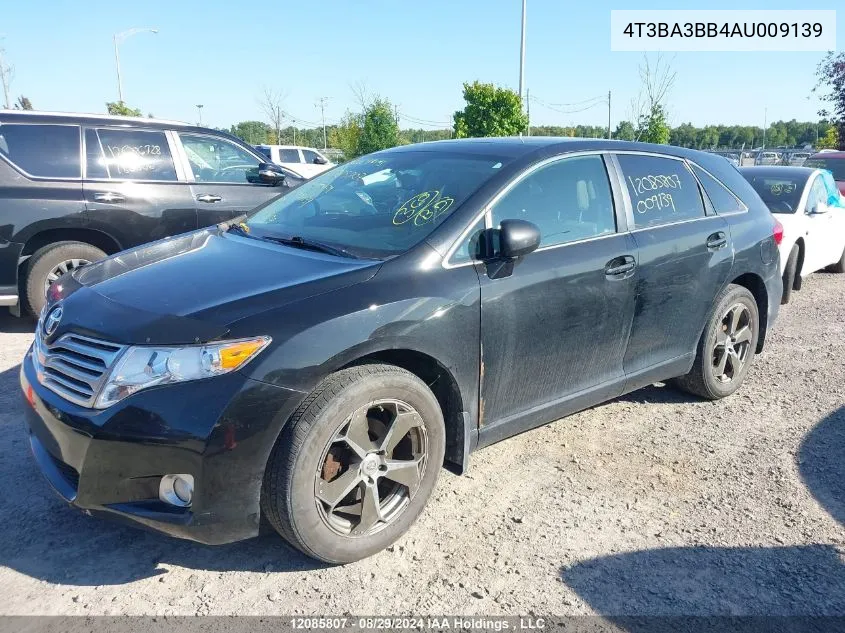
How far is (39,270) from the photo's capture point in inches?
230

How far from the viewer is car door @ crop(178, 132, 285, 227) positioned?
Answer: 6.66m

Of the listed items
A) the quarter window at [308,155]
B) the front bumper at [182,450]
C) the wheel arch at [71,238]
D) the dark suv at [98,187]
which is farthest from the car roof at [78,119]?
the quarter window at [308,155]

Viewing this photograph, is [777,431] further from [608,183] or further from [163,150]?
[163,150]

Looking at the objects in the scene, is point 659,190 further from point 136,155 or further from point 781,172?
point 781,172

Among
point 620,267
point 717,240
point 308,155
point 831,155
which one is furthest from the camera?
point 308,155

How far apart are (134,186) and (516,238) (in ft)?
14.8

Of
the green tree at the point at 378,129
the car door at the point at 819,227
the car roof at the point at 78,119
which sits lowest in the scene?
the car door at the point at 819,227

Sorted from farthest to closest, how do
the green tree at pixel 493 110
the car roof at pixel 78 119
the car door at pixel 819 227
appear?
the green tree at pixel 493 110 < the car door at pixel 819 227 < the car roof at pixel 78 119

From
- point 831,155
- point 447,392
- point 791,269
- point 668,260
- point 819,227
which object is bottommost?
point 791,269

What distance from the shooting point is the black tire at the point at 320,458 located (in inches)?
101

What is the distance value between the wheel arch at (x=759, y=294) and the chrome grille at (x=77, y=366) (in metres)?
3.91

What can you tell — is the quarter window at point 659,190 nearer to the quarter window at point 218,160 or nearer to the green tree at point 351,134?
the quarter window at point 218,160

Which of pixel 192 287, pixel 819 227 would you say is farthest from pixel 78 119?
pixel 819 227

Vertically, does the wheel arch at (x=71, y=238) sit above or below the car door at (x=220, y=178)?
below
